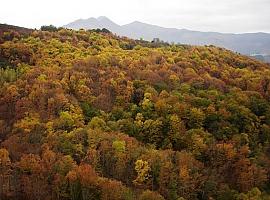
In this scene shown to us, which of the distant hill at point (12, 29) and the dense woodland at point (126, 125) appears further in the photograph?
the distant hill at point (12, 29)

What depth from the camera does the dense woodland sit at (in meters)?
67.9

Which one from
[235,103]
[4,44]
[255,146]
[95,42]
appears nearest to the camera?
[255,146]

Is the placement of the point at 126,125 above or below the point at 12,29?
below

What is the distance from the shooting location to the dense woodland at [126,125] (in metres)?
67.9

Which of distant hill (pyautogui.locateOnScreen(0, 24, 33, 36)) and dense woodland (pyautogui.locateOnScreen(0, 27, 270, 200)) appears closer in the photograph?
dense woodland (pyautogui.locateOnScreen(0, 27, 270, 200))

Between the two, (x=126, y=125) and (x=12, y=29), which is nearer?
(x=126, y=125)

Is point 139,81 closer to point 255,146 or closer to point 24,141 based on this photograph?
point 255,146

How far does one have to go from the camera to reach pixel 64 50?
135500mm

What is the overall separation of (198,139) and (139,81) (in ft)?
98.6

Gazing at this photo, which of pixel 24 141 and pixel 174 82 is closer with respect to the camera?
pixel 24 141

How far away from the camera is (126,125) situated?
90062 mm

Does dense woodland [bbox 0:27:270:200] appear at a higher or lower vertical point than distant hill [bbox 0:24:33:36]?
lower

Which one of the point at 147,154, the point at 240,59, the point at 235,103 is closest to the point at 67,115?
the point at 147,154

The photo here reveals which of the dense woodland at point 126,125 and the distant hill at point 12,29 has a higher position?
the distant hill at point 12,29
